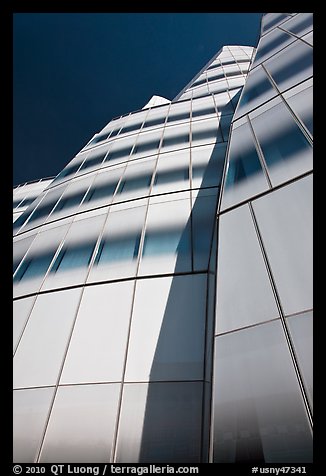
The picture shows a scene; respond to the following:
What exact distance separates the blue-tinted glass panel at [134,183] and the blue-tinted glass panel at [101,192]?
19.6 inches

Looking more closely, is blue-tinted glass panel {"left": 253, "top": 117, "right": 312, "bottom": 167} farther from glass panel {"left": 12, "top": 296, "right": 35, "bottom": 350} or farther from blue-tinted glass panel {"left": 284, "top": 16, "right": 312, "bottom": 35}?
glass panel {"left": 12, "top": 296, "right": 35, "bottom": 350}

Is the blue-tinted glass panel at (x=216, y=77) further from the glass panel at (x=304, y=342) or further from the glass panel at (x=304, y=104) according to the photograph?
the glass panel at (x=304, y=342)

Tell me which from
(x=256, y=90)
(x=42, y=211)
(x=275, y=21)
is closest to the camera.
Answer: (x=256, y=90)

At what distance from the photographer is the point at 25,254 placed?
39.1 ft

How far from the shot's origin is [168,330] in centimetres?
739

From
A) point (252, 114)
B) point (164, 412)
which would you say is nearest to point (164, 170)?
point (252, 114)

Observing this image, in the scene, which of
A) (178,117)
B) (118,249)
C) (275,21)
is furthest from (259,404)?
(275,21)

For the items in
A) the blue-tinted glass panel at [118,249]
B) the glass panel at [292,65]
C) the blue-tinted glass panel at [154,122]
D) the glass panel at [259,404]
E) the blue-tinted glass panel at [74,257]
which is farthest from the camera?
the blue-tinted glass panel at [154,122]

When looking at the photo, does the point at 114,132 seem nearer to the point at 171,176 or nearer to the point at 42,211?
the point at 42,211

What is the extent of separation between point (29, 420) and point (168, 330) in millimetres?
4144

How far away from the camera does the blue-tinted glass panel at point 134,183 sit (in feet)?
41.5

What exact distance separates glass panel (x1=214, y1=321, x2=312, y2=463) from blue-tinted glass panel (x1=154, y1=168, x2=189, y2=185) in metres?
9.06

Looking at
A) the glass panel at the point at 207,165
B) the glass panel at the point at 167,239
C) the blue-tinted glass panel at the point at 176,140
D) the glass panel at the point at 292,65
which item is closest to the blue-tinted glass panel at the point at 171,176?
the glass panel at the point at 207,165
